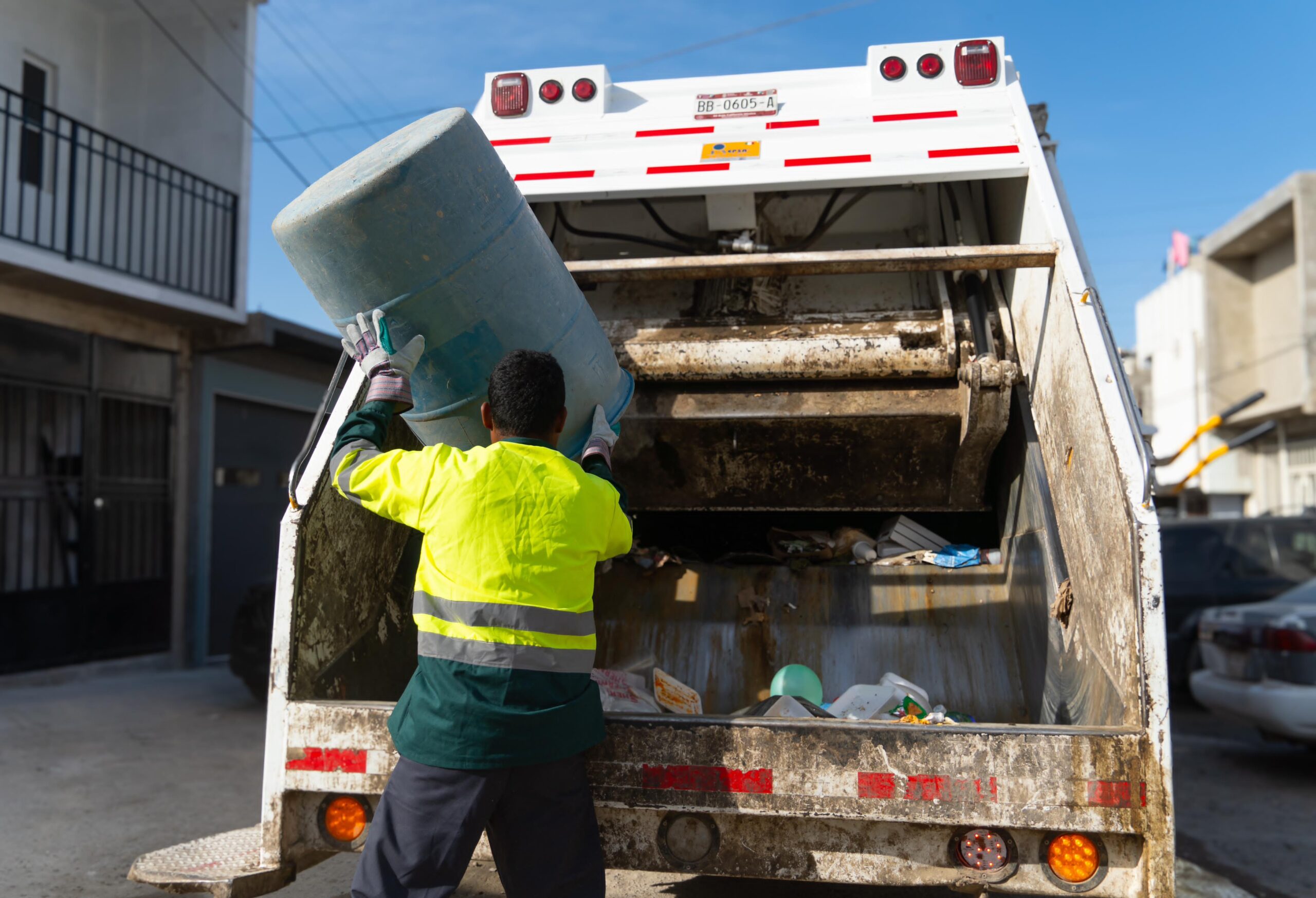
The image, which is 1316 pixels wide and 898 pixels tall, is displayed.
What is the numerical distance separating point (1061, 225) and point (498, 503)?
5.73ft

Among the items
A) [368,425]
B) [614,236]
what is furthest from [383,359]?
[614,236]

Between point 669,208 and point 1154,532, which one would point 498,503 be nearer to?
point 1154,532

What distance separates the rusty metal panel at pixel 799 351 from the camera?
3383 millimetres

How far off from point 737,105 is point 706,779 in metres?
2.26

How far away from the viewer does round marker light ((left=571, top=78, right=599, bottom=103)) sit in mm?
3648

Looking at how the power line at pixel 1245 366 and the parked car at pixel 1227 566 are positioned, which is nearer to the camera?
the parked car at pixel 1227 566

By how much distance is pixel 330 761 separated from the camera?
7.45 ft

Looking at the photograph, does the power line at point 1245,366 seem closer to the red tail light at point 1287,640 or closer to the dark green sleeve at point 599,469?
the red tail light at point 1287,640

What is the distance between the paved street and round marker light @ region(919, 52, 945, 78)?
2544mm

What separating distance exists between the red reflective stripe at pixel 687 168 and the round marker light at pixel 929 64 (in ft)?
2.33

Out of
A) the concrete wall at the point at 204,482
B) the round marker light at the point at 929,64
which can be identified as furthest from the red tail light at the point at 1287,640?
the concrete wall at the point at 204,482

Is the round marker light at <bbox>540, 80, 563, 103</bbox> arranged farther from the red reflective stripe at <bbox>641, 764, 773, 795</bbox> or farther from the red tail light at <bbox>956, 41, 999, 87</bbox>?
the red reflective stripe at <bbox>641, 764, 773, 795</bbox>

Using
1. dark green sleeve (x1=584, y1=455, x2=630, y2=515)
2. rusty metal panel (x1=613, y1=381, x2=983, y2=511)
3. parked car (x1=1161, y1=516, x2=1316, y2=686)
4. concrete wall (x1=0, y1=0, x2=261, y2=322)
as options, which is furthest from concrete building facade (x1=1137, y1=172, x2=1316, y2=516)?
dark green sleeve (x1=584, y1=455, x2=630, y2=515)

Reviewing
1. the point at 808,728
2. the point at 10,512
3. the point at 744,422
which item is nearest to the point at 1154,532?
the point at 808,728
